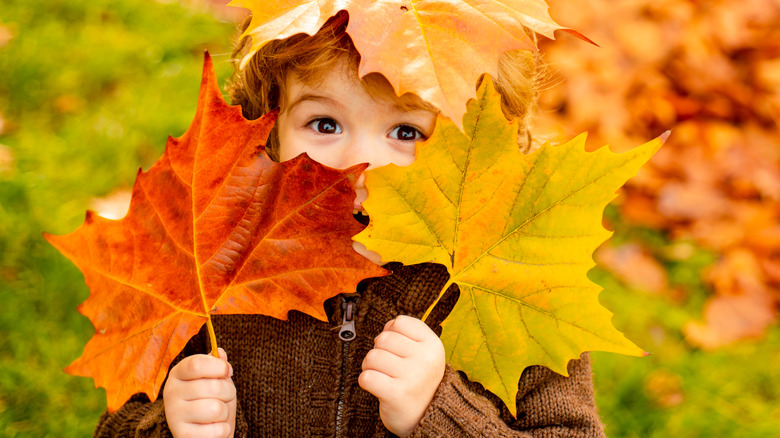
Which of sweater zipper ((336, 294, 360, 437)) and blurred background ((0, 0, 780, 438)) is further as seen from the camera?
blurred background ((0, 0, 780, 438))

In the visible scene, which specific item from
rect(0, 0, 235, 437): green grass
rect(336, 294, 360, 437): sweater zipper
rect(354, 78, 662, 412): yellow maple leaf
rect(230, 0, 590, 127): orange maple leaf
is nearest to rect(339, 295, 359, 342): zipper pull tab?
rect(336, 294, 360, 437): sweater zipper

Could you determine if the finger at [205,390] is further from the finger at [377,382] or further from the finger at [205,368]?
the finger at [377,382]

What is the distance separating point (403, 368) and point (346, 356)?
9.3 inches

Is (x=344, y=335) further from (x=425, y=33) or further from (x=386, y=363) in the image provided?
(x=425, y=33)

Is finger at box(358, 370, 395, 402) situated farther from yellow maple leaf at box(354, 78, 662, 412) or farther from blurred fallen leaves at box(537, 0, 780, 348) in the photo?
blurred fallen leaves at box(537, 0, 780, 348)

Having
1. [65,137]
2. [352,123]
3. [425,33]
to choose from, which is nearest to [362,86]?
[352,123]

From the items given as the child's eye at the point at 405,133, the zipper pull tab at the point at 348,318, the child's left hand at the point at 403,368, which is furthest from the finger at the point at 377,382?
the child's eye at the point at 405,133

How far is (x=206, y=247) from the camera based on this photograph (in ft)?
2.76

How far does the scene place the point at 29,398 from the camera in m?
1.49

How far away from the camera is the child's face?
3.26ft

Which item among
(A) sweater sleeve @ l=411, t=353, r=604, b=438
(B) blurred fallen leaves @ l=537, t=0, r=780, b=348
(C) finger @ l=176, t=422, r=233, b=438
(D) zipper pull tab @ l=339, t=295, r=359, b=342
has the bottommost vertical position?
(B) blurred fallen leaves @ l=537, t=0, r=780, b=348

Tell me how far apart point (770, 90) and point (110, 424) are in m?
2.53

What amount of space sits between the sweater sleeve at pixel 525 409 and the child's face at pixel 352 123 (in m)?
0.32

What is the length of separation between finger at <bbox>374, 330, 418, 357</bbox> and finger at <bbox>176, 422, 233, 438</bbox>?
0.79ft
